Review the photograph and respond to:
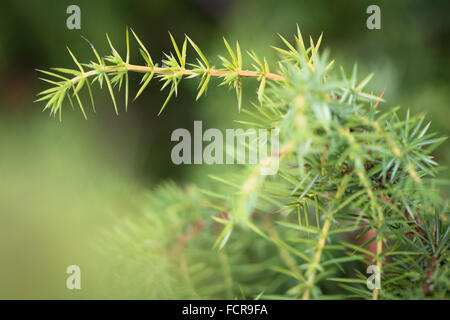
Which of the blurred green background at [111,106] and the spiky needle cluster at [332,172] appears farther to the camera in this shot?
the blurred green background at [111,106]

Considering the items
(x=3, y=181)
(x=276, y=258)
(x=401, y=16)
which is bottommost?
(x=276, y=258)

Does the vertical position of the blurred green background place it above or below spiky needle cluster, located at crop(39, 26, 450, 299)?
above

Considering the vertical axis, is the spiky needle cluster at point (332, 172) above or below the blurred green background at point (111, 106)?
Answer: below

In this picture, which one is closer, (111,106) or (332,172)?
(332,172)

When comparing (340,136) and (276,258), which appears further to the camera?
(276,258)

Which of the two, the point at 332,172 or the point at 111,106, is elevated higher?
the point at 111,106

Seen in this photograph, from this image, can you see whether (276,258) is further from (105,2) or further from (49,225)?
(105,2)

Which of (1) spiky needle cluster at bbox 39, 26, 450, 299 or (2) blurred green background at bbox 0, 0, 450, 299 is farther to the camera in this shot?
(2) blurred green background at bbox 0, 0, 450, 299

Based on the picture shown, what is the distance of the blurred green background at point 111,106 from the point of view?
520 mm

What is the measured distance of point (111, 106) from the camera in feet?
3.19

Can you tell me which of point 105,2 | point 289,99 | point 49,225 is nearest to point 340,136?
point 289,99

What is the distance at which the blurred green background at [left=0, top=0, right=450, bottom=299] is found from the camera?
52 centimetres

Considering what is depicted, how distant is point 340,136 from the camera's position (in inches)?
6.9

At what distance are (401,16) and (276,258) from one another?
0.51 m
